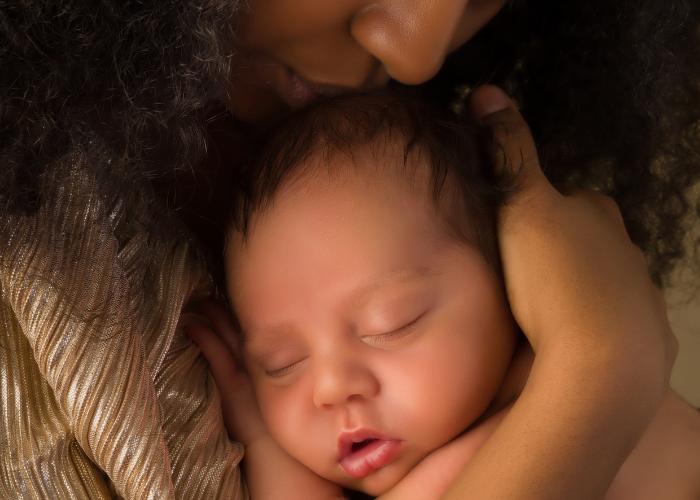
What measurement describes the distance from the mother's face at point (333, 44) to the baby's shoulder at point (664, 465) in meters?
0.56

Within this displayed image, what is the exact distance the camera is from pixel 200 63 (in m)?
0.64

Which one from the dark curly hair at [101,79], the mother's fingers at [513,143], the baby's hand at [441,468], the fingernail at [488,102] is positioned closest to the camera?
the dark curly hair at [101,79]

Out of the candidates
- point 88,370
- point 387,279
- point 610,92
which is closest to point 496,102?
point 610,92

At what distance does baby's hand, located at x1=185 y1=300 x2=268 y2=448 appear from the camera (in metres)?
0.83

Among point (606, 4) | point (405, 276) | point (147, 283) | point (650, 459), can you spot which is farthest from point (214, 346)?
point (606, 4)

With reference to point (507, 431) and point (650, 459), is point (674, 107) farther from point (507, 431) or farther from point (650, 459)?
A: point (507, 431)

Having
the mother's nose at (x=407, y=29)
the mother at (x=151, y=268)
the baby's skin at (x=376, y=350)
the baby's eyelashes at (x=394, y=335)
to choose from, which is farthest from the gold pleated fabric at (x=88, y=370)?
the mother's nose at (x=407, y=29)

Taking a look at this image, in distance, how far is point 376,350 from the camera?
29.2 inches

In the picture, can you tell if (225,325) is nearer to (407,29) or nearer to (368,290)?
(368,290)

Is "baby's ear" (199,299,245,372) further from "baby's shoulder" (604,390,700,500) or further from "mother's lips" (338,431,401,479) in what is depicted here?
"baby's shoulder" (604,390,700,500)

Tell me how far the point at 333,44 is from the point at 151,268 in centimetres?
37

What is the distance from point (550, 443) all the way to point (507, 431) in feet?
0.17

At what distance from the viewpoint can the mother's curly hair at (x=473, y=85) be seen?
57cm

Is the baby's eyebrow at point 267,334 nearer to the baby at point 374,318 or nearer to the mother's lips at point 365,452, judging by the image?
the baby at point 374,318
